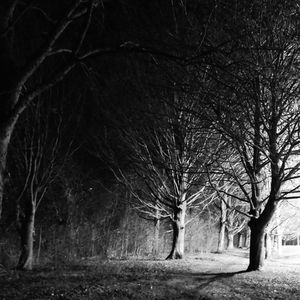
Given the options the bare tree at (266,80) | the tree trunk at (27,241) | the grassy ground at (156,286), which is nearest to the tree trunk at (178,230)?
the grassy ground at (156,286)

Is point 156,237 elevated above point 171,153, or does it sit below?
below

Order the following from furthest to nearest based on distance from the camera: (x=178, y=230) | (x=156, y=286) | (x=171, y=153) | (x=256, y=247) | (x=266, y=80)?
1. (x=178, y=230)
2. (x=171, y=153)
3. (x=256, y=247)
4. (x=266, y=80)
5. (x=156, y=286)

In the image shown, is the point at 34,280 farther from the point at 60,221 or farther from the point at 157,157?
the point at 157,157

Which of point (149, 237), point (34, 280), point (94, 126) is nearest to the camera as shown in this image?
point (34, 280)

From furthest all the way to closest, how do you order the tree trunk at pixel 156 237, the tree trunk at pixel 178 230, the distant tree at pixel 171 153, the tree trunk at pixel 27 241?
the tree trunk at pixel 156 237
the tree trunk at pixel 178 230
the distant tree at pixel 171 153
the tree trunk at pixel 27 241

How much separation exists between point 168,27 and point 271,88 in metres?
3.48

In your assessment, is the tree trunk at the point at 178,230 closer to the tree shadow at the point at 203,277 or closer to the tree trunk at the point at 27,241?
the tree shadow at the point at 203,277

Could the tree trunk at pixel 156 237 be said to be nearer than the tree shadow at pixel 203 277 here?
No


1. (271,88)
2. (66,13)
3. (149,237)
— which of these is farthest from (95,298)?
(149,237)

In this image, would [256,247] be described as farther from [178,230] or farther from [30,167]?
[30,167]

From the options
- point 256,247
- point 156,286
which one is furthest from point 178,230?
point 156,286

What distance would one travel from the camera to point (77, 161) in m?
18.8

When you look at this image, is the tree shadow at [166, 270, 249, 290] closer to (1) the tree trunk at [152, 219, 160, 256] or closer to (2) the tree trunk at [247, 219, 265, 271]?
(2) the tree trunk at [247, 219, 265, 271]

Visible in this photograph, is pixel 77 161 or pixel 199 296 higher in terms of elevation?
pixel 77 161
